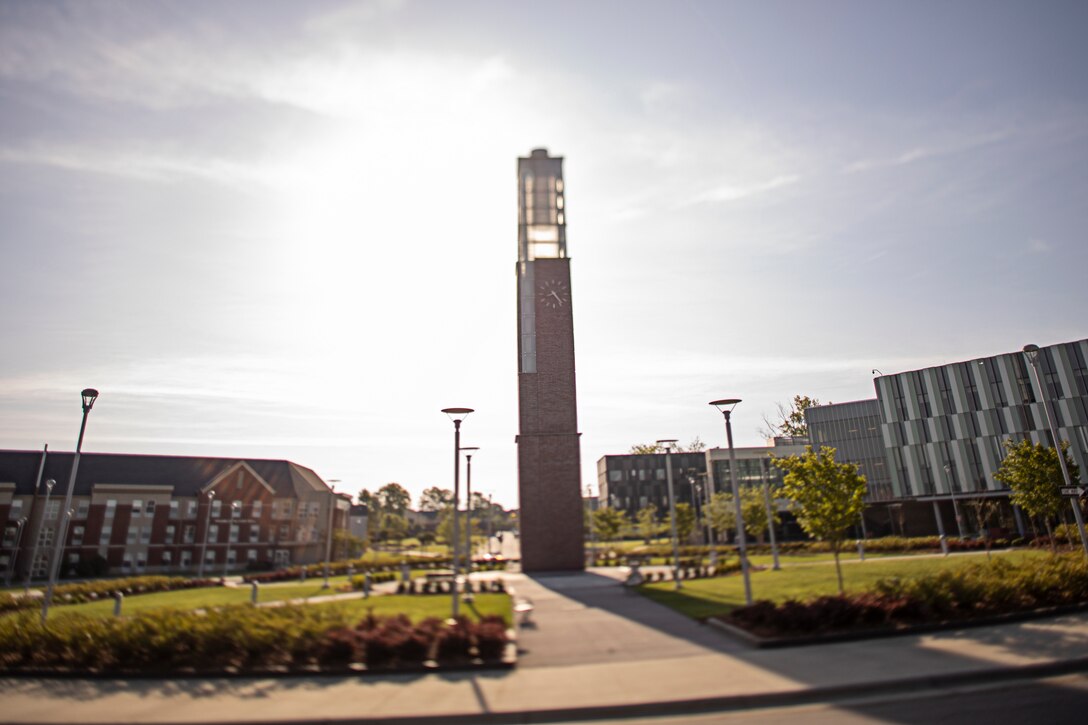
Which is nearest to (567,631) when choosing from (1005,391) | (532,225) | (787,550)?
(532,225)

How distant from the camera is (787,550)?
49.4m

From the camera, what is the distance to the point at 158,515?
64.8m

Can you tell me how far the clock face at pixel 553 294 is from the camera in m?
41.6

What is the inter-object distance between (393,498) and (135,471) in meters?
71.9

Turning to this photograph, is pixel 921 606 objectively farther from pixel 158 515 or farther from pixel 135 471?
pixel 135 471

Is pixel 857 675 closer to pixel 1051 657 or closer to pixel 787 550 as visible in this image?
pixel 1051 657

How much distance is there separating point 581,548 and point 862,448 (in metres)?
54.6

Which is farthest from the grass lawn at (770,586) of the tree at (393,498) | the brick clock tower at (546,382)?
the tree at (393,498)

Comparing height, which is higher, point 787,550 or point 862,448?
point 862,448

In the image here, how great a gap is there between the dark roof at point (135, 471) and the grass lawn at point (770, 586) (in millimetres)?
61587

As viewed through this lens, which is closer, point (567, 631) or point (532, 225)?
point (567, 631)

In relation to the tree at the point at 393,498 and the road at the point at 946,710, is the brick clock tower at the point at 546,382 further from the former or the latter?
the tree at the point at 393,498

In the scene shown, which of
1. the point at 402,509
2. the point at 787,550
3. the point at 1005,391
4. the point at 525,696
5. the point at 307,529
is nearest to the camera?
the point at 525,696

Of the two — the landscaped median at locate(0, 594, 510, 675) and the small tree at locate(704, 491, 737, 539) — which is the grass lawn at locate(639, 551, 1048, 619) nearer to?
the landscaped median at locate(0, 594, 510, 675)
